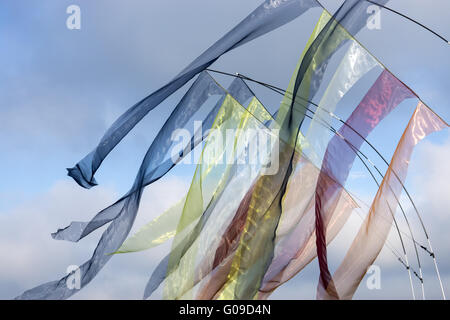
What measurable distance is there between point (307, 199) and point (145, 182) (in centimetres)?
463

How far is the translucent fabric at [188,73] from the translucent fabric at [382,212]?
3.61 m

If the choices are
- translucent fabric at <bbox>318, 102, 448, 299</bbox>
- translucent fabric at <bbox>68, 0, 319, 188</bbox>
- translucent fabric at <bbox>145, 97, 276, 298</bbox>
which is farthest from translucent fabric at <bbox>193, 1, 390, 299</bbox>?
translucent fabric at <bbox>145, 97, 276, 298</bbox>

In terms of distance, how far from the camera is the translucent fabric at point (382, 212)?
35.4 ft

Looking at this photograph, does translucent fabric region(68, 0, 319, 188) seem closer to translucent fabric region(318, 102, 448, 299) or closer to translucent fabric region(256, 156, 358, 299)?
translucent fabric region(318, 102, 448, 299)

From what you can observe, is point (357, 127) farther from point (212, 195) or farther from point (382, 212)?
point (212, 195)

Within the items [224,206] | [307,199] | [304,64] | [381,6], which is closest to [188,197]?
[224,206]

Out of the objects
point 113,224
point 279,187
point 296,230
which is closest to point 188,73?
point 279,187

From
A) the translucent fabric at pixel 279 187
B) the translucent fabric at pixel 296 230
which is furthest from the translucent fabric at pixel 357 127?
the translucent fabric at pixel 296 230

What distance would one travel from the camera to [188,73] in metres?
10.9

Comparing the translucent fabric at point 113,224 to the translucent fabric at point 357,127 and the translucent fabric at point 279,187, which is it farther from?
the translucent fabric at point 357,127

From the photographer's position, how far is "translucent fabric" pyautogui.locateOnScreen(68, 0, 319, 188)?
10945 millimetres

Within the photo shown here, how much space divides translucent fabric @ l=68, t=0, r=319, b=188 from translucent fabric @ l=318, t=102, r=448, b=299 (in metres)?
3.61

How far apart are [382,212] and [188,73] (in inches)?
191

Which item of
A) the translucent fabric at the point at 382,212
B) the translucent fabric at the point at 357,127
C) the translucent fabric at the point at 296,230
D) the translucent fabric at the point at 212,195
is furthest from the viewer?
the translucent fabric at the point at 296,230
